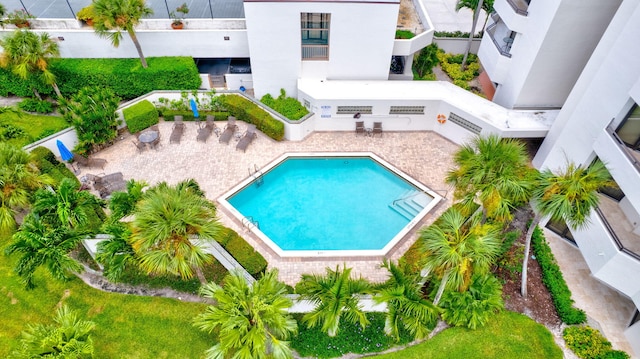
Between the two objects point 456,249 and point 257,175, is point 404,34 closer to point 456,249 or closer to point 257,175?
point 257,175

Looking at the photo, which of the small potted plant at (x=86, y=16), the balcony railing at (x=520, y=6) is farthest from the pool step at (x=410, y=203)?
the small potted plant at (x=86, y=16)

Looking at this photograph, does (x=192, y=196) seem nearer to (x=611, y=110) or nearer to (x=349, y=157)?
(x=349, y=157)

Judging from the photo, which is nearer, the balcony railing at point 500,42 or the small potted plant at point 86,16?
the balcony railing at point 500,42

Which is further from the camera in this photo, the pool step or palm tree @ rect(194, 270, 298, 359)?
the pool step

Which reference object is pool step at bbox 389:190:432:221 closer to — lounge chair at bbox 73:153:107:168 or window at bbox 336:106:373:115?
window at bbox 336:106:373:115

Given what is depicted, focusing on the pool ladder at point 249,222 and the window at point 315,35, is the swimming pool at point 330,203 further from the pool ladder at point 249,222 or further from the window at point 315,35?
the window at point 315,35

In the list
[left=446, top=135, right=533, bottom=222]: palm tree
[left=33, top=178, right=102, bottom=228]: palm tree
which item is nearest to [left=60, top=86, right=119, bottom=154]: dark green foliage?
[left=33, top=178, right=102, bottom=228]: palm tree

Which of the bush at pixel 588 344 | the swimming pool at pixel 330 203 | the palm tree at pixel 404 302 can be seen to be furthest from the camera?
the swimming pool at pixel 330 203
